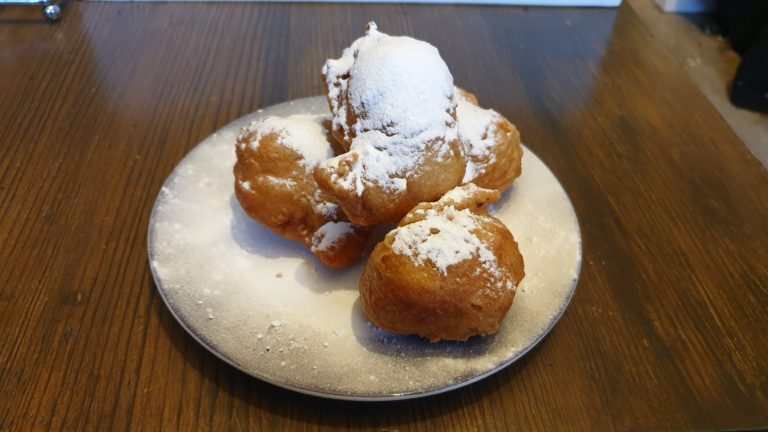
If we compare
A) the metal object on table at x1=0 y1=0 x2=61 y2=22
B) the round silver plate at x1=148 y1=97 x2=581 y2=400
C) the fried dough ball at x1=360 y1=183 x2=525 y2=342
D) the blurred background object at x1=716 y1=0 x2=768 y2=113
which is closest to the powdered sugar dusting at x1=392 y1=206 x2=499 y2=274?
the fried dough ball at x1=360 y1=183 x2=525 y2=342

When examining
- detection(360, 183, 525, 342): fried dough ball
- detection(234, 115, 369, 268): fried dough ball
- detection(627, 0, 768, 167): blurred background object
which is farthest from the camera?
detection(627, 0, 768, 167): blurred background object

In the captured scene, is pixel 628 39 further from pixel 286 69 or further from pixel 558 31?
pixel 286 69

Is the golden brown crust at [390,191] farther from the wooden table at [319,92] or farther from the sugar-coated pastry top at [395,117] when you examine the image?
the wooden table at [319,92]

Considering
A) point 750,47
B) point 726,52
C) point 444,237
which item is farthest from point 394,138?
point 726,52

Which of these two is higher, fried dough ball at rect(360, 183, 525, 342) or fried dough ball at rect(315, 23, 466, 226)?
fried dough ball at rect(315, 23, 466, 226)

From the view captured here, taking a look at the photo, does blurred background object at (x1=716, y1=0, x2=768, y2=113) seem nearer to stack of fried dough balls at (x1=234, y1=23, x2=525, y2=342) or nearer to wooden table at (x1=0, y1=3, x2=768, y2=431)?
Answer: wooden table at (x1=0, y1=3, x2=768, y2=431)

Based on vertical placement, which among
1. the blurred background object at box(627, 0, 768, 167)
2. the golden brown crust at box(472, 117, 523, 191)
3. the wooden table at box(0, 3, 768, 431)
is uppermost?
the golden brown crust at box(472, 117, 523, 191)

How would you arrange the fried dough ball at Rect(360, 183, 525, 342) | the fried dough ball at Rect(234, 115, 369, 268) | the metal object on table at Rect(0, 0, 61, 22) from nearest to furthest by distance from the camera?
the fried dough ball at Rect(360, 183, 525, 342), the fried dough ball at Rect(234, 115, 369, 268), the metal object on table at Rect(0, 0, 61, 22)
